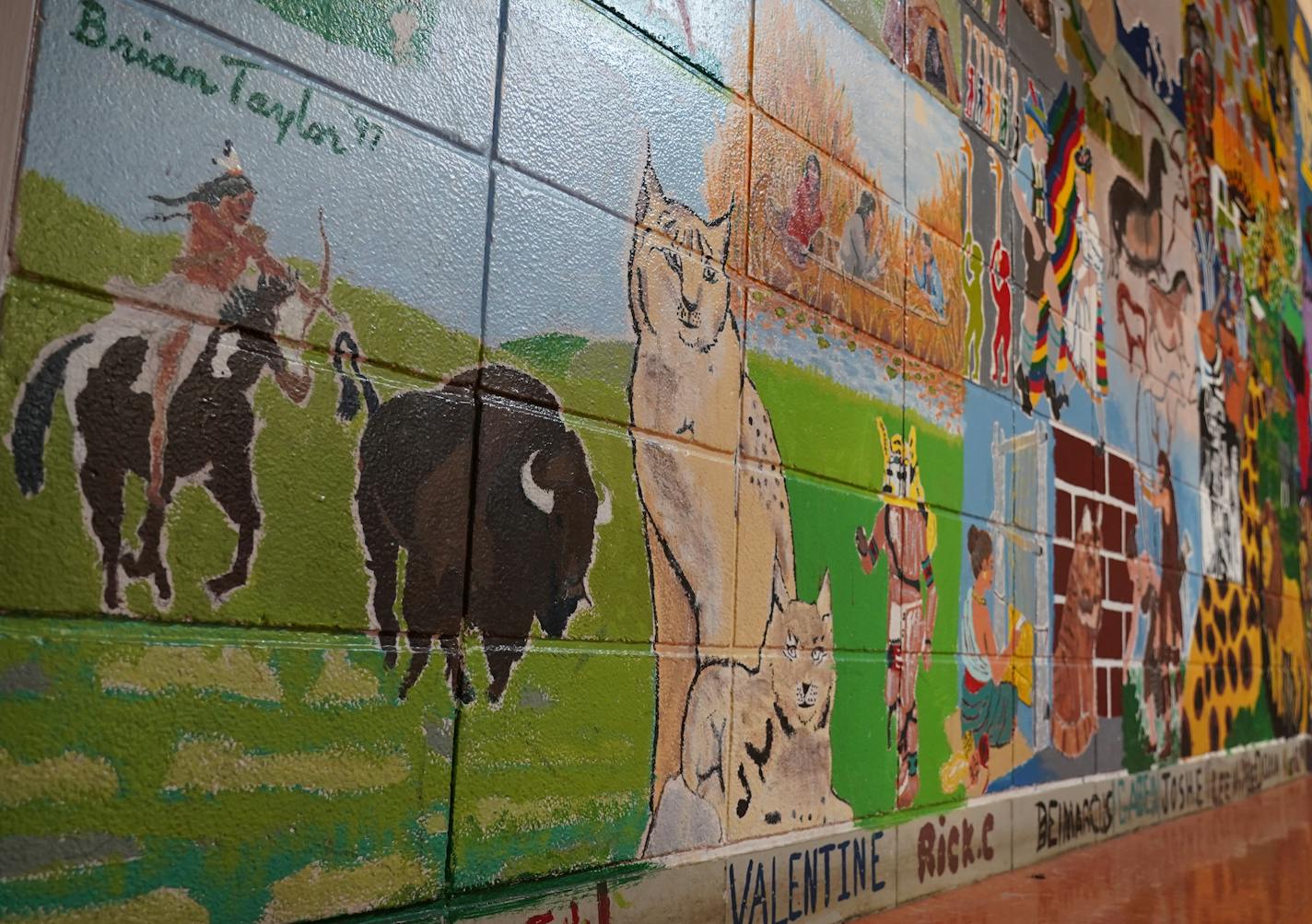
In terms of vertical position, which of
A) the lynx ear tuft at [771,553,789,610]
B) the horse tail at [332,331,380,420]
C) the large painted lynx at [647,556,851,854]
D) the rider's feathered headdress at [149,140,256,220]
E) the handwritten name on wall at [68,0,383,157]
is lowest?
the large painted lynx at [647,556,851,854]

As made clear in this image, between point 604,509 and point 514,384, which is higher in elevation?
point 514,384

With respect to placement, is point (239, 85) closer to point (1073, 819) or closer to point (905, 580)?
point (905, 580)

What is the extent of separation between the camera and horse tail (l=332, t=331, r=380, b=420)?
4.37ft

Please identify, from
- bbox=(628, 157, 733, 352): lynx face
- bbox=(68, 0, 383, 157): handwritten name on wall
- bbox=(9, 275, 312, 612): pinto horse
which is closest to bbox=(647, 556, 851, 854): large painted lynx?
bbox=(628, 157, 733, 352): lynx face

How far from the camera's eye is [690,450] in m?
1.81

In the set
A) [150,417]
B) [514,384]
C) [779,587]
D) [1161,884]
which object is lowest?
[1161,884]

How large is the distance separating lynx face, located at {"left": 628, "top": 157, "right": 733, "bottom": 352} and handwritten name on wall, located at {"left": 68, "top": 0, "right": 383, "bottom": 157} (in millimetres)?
489

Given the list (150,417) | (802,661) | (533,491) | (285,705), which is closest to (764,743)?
(802,661)

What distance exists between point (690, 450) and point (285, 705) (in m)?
0.79

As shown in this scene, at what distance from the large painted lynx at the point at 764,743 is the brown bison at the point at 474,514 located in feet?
1.18

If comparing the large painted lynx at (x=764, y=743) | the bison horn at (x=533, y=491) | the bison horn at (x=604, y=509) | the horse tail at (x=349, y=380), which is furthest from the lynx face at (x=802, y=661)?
the horse tail at (x=349, y=380)

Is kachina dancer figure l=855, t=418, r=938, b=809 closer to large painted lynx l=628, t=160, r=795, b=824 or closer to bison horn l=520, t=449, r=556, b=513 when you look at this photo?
large painted lynx l=628, t=160, r=795, b=824

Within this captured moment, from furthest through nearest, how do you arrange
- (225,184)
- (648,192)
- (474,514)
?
(648,192) → (474,514) → (225,184)

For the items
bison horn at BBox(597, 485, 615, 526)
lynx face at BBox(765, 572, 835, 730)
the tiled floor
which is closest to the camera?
bison horn at BBox(597, 485, 615, 526)
